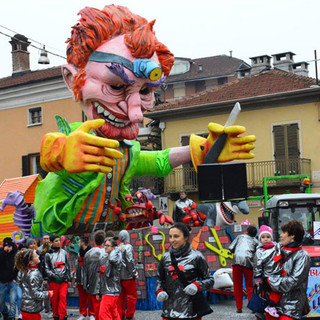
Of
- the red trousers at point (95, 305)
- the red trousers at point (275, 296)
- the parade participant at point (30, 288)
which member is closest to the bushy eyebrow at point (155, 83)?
the red trousers at point (95, 305)

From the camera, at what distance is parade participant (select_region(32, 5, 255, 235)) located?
42.1ft

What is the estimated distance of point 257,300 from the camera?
8.08m

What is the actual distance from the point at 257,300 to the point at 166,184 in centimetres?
2450

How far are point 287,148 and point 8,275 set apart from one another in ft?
62.1

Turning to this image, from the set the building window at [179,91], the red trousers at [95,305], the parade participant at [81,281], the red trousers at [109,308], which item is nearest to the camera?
the red trousers at [109,308]

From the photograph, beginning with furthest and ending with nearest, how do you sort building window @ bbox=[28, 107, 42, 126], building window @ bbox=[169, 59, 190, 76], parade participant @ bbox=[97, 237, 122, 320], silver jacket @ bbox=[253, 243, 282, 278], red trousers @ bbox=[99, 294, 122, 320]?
building window @ bbox=[169, 59, 190, 76], building window @ bbox=[28, 107, 42, 126], parade participant @ bbox=[97, 237, 122, 320], red trousers @ bbox=[99, 294, 122, 320], silver jacket @ bbox=[253, 243, 282, 278]

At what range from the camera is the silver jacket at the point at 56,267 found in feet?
39.3

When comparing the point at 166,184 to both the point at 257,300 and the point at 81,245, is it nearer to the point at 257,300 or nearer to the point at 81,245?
the point at 81,245

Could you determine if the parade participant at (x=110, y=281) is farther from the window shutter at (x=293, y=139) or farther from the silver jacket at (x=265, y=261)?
the window shutter at (x=293, y=139)

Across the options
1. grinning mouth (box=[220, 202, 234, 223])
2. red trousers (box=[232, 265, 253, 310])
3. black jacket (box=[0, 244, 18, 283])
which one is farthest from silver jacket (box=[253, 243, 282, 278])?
grinning mouth (box=[220, 202, 234, 223])

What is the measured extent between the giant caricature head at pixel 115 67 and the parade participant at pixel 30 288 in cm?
406

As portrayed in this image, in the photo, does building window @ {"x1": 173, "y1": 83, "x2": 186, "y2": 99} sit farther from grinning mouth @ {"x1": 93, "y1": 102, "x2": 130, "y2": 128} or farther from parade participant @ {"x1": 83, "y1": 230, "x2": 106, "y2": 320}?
parade participant @ {"x1": 83, "y1": 230, "x2": 106, "y2": 320}

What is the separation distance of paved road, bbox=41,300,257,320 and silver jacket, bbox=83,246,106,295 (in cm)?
121

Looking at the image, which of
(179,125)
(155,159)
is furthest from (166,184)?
(155,159)
